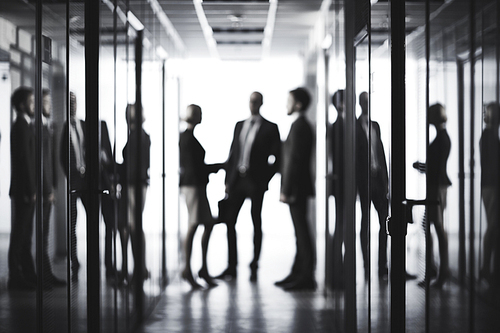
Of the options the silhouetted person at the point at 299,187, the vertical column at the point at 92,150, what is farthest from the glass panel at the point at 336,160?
the vertical column at the point at 92,150

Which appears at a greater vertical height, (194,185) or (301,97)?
(301,97)

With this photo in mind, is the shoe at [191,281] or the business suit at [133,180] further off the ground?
the business suit at [133,180]

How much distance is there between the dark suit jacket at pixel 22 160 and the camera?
9.34 ft

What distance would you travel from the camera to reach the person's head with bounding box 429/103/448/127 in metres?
3.13

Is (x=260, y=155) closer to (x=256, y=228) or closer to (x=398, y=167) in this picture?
(x=256, y=228)

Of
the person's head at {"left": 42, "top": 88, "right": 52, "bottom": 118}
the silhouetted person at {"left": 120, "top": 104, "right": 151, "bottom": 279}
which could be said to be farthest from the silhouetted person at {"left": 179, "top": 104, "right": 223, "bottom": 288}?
the person's head at {"left": 42, "top": 88, "right": 52, "bottom": 118}

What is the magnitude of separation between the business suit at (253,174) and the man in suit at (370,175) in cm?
315

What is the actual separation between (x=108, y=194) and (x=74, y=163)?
59 cm

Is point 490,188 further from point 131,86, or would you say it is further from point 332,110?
point 131,86

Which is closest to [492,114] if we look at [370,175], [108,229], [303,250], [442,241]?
[442,241]

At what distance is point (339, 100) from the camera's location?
5.09m

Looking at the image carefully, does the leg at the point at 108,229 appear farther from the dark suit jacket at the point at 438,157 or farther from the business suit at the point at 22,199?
the dark suit jacket at the point at 438,157

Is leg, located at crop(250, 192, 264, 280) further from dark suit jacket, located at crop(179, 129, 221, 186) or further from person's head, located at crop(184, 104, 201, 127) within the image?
person's head, located at crop(184, 104, 201, 127)

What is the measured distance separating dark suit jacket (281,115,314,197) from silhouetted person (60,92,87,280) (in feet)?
11.6
